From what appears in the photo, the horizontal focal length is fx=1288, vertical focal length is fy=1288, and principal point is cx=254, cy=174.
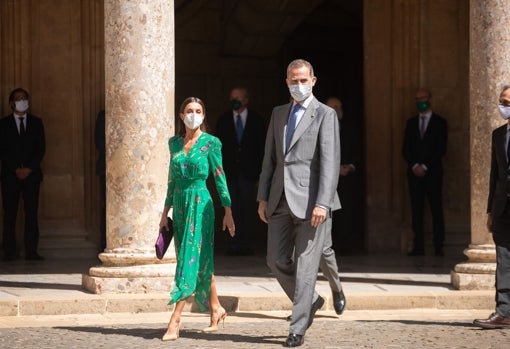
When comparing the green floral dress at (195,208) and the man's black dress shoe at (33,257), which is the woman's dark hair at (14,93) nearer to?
the man's black dress shoe at (33,257)

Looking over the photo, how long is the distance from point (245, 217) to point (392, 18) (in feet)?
10.1

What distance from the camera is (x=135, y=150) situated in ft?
36.6

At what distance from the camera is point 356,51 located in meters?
19.6

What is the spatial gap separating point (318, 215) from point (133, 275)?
2.88 meters

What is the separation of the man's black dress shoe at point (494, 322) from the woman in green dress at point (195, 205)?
76.7 inches

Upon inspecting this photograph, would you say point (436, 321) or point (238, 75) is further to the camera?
point (238, 75)

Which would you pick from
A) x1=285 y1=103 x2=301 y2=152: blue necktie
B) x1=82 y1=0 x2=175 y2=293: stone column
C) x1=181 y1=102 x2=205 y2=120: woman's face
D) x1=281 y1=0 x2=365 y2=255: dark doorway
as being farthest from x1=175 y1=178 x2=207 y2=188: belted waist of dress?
x1=281 y1=0 x2=365 y2=255: dark doorway

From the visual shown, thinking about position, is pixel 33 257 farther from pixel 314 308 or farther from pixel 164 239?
pixel 314 308

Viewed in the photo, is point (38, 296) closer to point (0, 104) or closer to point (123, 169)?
point (123, 169)

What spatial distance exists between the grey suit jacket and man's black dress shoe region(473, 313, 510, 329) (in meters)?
1.62

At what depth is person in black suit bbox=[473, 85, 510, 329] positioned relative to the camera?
970cm

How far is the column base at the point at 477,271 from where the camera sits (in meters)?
11.5

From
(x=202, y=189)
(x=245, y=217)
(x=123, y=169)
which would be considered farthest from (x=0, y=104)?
(x=202, y=189)

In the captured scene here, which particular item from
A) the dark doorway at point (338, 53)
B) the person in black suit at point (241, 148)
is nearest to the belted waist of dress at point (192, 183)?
the person in black suit at point (241, 148)
